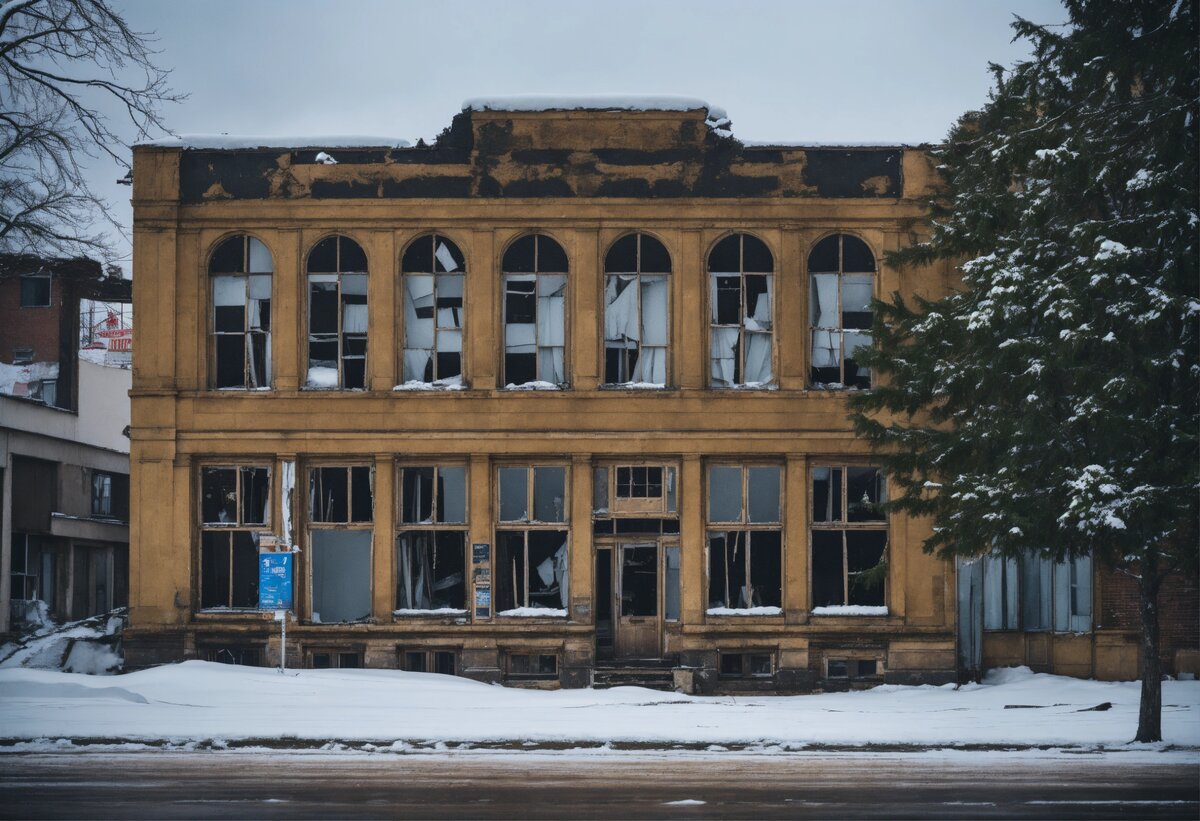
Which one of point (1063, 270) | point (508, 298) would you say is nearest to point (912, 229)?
point (508, 298)

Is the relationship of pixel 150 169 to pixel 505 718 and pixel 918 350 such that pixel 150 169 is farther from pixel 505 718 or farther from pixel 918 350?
pixel 918 350

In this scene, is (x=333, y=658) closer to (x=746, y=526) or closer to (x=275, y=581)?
(x=275, y=581)

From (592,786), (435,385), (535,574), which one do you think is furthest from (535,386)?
(592,786)

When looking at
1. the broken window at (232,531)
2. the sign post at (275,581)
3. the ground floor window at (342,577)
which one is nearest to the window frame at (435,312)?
the ground floor window at (342,577)

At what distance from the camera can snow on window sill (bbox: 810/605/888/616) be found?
94.4 feet

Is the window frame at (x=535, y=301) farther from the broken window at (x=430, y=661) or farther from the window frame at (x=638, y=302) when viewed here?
the broken window at (x=430, y=661)

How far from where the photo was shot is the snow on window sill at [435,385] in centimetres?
2898

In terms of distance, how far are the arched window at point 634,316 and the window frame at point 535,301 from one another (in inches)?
30.4

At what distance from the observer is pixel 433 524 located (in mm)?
29078

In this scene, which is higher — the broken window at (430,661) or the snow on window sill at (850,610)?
the snow on window sill at (850,610)

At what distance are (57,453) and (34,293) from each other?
683cm

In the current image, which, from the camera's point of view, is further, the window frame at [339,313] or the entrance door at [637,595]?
the window frame at [339,313]

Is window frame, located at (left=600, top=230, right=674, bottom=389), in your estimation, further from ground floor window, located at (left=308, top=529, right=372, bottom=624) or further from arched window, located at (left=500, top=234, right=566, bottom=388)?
ground floor window, located at (left=308, top=529, right=372, bottom=624)

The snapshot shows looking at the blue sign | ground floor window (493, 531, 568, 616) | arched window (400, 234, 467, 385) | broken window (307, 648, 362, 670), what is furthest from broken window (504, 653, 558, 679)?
arched window (400, 234, 467, 385)
